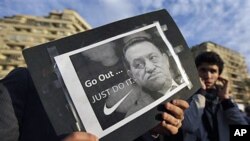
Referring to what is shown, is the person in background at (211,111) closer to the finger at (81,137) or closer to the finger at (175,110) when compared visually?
the finger at (175,110)

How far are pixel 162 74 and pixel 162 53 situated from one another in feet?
0.28

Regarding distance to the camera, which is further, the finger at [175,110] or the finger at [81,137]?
the finger at [175,110]

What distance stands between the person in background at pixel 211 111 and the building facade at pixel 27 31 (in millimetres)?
38534

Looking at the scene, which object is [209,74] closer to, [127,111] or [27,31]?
[127,111]

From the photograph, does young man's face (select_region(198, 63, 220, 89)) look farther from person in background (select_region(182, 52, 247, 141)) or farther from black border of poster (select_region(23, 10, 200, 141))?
black border of poster (select_region(23, 10, 200, 141))

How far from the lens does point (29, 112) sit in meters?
1.11

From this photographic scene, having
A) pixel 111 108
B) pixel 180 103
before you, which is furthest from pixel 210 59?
pixel 111 108

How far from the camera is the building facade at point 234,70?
195 ft

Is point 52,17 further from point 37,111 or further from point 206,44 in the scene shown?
point 37,111

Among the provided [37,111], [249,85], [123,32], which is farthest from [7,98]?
[249,85]

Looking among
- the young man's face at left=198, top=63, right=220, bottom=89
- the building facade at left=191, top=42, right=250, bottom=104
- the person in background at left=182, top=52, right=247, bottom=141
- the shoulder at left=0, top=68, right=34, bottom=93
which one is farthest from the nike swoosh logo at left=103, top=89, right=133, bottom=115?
the building facade at left=191, top=42, right=250, bottom=104

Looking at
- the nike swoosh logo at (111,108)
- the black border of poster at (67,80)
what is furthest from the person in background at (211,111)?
the nike swoosh logo at (111,108)

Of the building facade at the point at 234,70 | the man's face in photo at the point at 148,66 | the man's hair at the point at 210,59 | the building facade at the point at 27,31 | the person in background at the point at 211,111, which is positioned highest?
the building facade at the point at 27,31

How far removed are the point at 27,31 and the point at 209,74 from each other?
1788 inches
